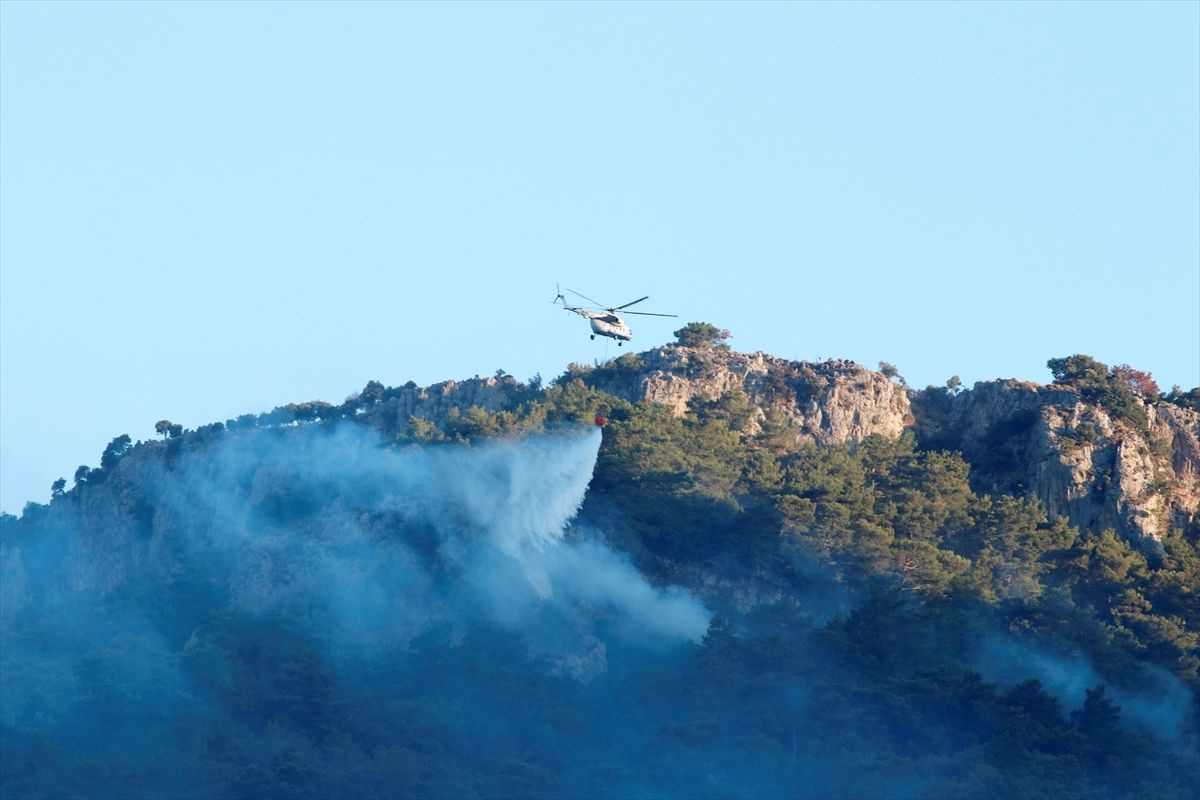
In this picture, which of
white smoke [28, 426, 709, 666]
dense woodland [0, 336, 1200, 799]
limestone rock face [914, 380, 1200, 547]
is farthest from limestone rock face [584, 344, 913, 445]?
white smoke [28, 426, 709, 666]

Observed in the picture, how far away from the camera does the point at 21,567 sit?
10512 cm

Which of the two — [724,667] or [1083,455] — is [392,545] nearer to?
[724,667]

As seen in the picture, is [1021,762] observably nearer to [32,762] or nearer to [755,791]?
[755,791]

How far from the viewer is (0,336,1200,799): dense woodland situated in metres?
82.7

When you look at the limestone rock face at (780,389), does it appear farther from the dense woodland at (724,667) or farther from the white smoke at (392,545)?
the white smoke at (392,545)

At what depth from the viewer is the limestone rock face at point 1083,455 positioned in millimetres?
99750

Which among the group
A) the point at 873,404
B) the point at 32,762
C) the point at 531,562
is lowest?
the point at 32,762

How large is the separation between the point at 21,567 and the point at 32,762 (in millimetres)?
23621

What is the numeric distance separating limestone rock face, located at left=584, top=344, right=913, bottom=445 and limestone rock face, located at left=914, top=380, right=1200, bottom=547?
9.05ft

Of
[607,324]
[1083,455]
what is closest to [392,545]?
[607,324]

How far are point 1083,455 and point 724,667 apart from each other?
2108cm

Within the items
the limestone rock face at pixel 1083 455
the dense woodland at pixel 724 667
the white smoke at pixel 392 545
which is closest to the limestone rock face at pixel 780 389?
the dense woodland at pixel 724 667

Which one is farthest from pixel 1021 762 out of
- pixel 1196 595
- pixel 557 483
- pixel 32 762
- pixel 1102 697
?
pixel 32 762

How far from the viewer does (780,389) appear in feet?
344
